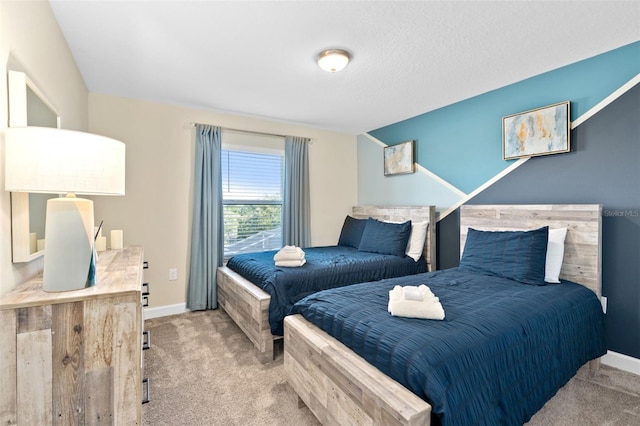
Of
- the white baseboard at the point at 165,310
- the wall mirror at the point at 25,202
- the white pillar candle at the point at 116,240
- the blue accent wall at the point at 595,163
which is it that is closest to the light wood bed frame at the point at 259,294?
the white baseboard at the point at 165,310

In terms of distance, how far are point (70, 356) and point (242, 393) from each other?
3.77 ft

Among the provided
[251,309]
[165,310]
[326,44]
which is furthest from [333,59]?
[165,310]

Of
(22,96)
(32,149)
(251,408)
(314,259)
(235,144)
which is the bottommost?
(251,408)

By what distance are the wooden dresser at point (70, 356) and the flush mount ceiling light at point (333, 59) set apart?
195 cm

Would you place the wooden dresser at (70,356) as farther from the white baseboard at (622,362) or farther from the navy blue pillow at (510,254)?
the white baseboard at (622,362)

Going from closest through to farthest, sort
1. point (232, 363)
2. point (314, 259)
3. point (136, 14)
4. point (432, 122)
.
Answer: point (136, 14), point (232, 363), point (314, 259), point (432, 122)

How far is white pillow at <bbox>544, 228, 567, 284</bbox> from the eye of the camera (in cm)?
227

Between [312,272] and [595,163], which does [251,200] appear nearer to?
[312,272]

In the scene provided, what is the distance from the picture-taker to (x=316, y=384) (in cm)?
160

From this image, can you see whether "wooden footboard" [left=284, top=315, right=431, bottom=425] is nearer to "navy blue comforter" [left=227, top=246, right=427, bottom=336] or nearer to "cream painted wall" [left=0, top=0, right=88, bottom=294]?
"navy blue comforter" [left=227, top=246, right=427, bottom=336]

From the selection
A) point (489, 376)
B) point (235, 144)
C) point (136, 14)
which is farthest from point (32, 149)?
point (235, 144)

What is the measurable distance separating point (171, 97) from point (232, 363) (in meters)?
2.66

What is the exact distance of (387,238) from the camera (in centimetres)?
343

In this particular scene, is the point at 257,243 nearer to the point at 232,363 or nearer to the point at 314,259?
the point at 314,259
